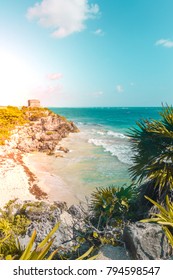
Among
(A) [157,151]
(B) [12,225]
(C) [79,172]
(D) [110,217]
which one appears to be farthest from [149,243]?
(C) [79,172]

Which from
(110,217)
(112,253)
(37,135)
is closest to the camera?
(112,253)

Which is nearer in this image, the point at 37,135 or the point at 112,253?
the point at 112,253

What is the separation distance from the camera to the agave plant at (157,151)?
5.79 metres

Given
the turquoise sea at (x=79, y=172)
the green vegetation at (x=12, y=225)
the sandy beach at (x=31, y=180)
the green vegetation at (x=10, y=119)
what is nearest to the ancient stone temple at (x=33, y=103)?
the green vegetation at (x=10, y=119)

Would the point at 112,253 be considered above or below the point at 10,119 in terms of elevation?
below

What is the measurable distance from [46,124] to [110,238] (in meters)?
34.6

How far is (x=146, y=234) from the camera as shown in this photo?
484 cm

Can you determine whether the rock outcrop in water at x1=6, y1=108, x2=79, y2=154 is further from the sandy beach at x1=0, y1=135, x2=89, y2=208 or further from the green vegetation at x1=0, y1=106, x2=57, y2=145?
the sandy beach at x1=0, y1=135, x2=89, y2=208

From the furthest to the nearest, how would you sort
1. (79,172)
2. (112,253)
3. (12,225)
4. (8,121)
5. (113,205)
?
(8,121), (79,172), (12,225), (113,205), (112,253)

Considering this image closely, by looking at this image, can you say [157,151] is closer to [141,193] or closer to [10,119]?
[141,193]

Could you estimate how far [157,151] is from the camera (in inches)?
239

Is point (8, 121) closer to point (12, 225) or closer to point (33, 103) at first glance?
point (33, 103)

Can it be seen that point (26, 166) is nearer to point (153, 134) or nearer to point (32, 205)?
point (32, 205)

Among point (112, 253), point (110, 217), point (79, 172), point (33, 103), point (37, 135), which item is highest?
point (33, 103)
